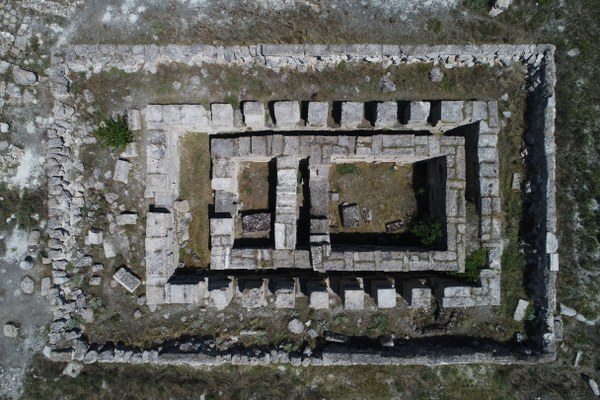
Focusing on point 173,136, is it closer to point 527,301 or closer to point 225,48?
point 225,48

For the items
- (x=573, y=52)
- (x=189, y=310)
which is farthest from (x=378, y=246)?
(x=573, y=52)

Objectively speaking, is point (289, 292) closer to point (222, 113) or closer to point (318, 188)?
point (318, 188)

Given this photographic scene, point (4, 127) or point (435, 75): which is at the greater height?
point (435, 75)

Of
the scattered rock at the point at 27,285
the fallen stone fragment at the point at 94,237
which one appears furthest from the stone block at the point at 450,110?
the scattered rock at the point at 27,285

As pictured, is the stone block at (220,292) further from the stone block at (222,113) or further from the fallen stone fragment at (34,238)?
the fallen stone fragment at (34,238)

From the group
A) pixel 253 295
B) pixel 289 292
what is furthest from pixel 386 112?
pixel 253 295

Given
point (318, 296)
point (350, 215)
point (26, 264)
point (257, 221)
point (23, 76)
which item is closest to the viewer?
point (318, 296)

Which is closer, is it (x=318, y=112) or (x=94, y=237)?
(x=318, y=112)
